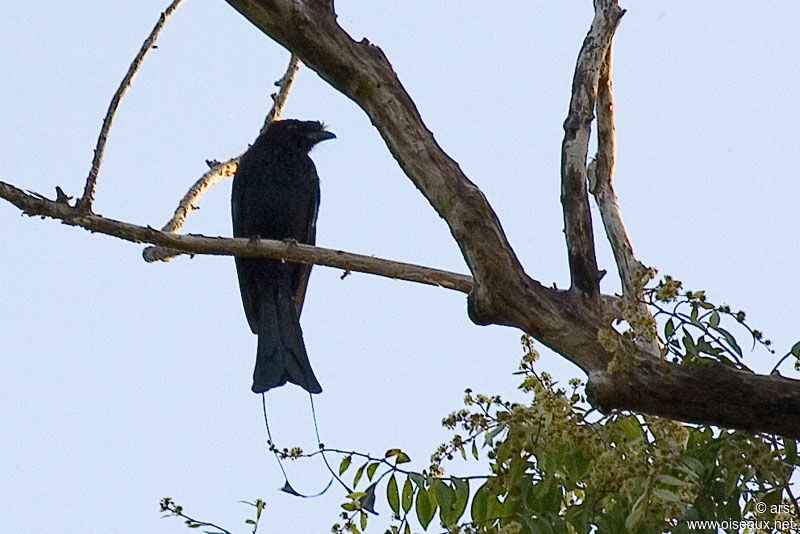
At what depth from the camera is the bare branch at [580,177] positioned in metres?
3.04

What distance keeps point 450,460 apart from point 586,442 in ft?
1.13

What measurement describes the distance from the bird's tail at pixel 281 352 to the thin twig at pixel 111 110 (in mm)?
1844

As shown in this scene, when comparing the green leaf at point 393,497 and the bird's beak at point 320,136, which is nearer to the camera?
the green leaf at point 393,497

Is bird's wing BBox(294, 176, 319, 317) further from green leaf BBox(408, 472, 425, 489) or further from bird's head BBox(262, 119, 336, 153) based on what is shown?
green leaf BBox(408, 472, 425, 489)

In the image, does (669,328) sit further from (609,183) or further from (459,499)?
(609,183)

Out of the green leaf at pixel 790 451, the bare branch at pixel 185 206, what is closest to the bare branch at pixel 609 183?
the green leaf at pixel 790 451

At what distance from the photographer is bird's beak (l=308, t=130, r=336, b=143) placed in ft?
22.8

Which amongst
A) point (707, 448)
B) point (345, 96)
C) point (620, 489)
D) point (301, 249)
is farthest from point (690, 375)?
point (301, 249)

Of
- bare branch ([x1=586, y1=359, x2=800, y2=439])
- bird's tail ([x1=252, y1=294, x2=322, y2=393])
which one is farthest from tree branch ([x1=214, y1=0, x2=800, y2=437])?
bird's tail ([x1=252, y1=294, x2=322, y2=393])

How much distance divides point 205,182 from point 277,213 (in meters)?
1.32

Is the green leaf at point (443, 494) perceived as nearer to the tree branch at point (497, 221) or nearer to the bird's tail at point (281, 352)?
the tree branch at point (497, 221)

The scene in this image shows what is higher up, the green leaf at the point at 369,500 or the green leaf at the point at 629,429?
the green leaf at the point at 629,429

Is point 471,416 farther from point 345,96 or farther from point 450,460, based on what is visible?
point 345,96

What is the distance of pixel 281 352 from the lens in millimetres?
5840
